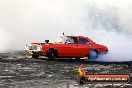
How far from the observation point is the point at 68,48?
24.0m

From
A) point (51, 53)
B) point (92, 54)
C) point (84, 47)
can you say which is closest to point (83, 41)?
point (84, 47)

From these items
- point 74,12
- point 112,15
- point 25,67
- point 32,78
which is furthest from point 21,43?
point 112,15

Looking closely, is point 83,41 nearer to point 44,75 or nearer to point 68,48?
point 68,48

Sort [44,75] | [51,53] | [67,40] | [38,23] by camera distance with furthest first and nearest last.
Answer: [38,23], [67,40], [51,53], [44,75]

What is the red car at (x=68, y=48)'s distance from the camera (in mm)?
23938

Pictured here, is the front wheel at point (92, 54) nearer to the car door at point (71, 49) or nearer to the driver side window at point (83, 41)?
the driver side window at point (83, 41)

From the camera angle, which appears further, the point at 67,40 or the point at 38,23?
the point at 38,23

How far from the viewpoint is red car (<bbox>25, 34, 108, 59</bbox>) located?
23938mm

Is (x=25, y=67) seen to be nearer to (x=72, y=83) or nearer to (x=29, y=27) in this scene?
(x=72, y=83)

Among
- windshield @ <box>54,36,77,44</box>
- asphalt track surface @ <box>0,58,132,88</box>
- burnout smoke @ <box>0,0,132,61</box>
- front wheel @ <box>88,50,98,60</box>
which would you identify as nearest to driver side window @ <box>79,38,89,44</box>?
windshield @ <box>54,36,77,44</box>

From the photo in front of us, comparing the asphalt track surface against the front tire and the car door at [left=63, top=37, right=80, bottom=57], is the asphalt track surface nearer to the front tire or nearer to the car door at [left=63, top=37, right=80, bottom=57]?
the front tire

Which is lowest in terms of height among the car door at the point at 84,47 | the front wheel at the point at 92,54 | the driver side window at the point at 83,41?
the front wheel at the point at 92,54

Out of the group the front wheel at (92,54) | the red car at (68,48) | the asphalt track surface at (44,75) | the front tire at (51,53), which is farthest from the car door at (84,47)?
the asphalt track surface at (44,75)

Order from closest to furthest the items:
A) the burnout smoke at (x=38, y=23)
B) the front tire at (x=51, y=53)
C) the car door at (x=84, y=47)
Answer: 1. the front tire at (x=51, y=53)
2. the car door at (x=84, y=47)
3. the burnout smoke at (x=38, y=23)
